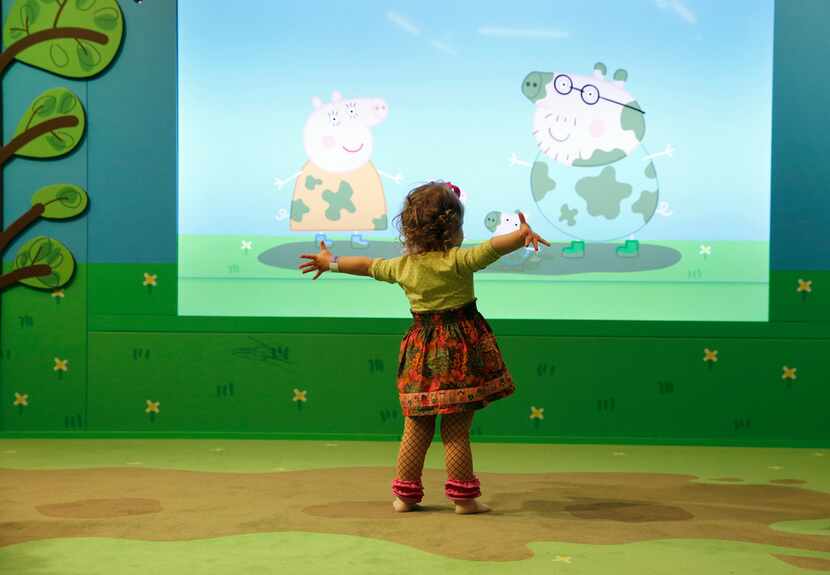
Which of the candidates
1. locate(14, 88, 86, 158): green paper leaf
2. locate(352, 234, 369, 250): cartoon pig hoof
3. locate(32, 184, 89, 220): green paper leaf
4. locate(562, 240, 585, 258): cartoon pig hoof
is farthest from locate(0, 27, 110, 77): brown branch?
locate(562, 240, 585, 258): cartoon pig hoof

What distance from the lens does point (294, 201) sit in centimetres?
489

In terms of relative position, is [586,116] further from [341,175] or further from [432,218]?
[432,218]

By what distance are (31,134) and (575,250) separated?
8.05 feet

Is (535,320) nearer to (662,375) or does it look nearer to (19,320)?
(662,375)

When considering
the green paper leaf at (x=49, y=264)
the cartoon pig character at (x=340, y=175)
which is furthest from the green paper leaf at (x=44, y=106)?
the cartoon pig character at (x=340, y=175)

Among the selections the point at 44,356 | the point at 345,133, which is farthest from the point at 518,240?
the point at 44,356

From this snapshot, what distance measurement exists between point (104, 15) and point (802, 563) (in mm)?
3666

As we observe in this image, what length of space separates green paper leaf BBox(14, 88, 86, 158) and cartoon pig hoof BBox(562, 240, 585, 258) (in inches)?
86.9

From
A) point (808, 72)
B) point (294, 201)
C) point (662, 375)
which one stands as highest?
point (808, 72)

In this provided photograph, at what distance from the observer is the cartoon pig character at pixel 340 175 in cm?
486

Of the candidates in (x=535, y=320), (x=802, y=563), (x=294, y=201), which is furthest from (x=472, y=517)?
(x=294, y=201)

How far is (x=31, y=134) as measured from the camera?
16.0 feet

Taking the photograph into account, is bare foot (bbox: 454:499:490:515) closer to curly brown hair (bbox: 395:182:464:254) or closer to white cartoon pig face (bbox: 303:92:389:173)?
curly brown hair (bbox: 395:182:464:254)

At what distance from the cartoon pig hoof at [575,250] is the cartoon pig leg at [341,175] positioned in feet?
2.63
